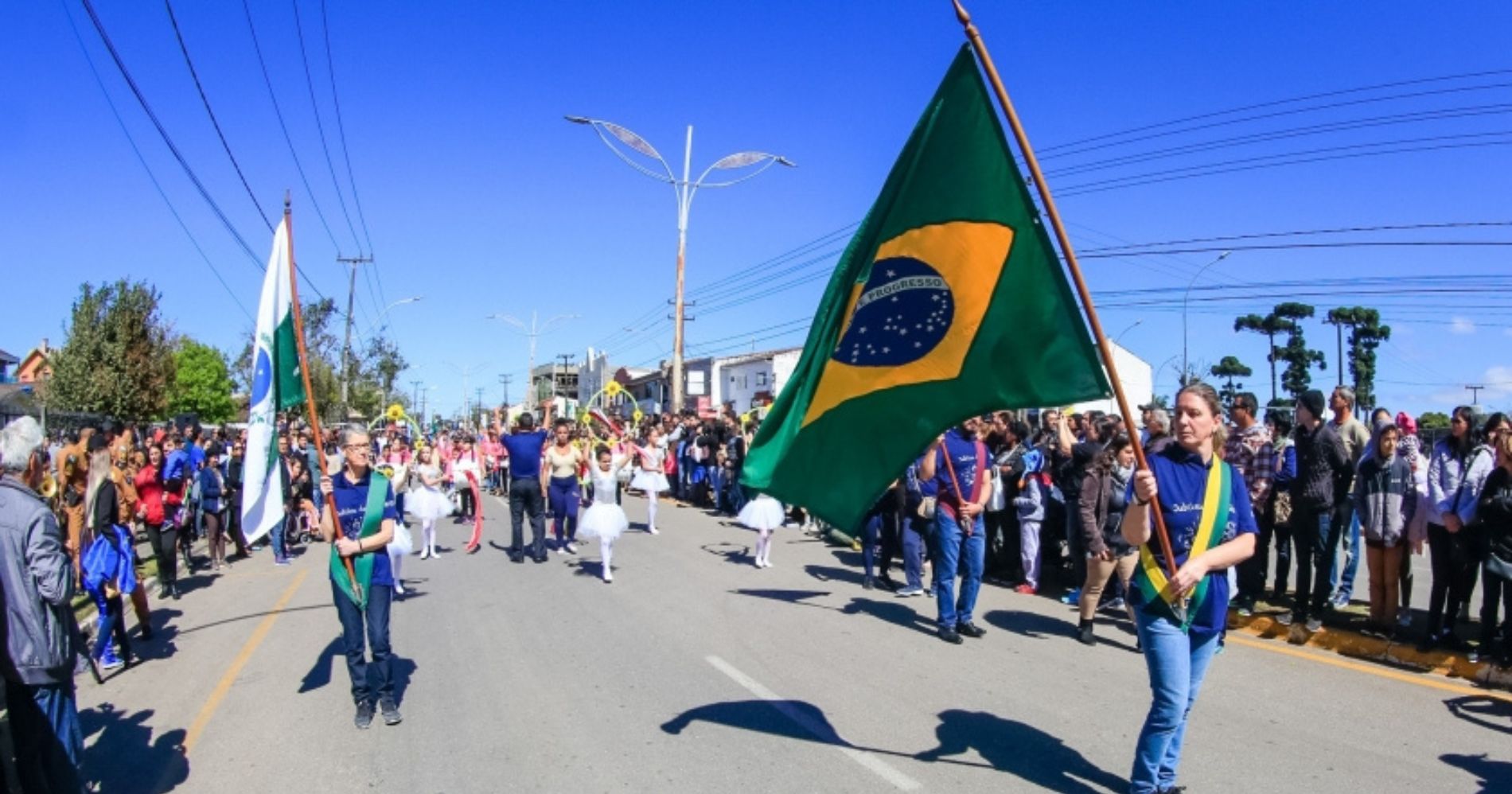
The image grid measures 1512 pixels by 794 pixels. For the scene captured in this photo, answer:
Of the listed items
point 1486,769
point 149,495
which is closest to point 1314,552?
point 1486,769

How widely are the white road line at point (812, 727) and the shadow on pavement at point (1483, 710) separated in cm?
381

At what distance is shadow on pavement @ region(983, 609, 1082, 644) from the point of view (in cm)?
891

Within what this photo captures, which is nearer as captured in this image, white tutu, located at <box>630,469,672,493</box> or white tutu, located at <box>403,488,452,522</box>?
white tutu, located at <box>403,488,452,522</box>

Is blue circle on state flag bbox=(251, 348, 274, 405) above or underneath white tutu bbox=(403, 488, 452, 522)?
above

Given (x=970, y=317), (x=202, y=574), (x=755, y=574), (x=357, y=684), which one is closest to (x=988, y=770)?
(x=970, y=317)

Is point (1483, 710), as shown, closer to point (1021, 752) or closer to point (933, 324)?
point (1021, 752)

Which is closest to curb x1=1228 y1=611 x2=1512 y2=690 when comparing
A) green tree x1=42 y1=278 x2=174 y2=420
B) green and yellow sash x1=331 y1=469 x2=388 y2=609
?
green and yellow sash x1=331 y1=469 x2=388 y2=609

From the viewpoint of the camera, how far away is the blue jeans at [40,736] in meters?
4.53

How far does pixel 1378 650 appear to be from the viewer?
309 inches

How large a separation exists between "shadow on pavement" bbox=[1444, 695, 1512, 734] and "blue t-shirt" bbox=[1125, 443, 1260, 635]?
2.84 m

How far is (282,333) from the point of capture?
287 inches

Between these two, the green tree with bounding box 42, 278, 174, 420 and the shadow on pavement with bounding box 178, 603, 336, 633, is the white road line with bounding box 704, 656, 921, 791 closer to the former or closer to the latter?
the shadow on pavement with bounding box 178, 603, 336, 633

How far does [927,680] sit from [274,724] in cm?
448

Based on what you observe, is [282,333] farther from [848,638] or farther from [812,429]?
[848,638]
